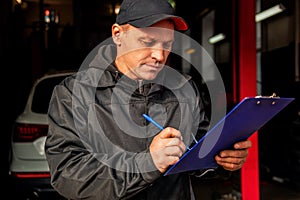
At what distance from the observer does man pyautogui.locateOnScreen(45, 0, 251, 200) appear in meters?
1.24

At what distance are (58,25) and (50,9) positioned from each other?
20.0 inches

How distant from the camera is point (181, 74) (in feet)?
5.15

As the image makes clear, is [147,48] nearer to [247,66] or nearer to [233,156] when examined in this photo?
[233,156]

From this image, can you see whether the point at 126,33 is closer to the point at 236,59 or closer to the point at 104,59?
the point at 104,59

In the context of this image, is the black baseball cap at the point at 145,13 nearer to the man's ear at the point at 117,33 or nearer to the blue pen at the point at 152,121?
the man's ear at the point at 117,33

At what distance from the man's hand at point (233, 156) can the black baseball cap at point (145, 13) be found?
17.5 inches

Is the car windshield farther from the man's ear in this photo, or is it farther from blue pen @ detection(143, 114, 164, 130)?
blue pen @ detection(143, 114, 164, 130)

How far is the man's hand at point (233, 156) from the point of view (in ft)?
4.43

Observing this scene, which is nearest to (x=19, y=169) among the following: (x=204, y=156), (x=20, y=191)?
(x=20, y=191)

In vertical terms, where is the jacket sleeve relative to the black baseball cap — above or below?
below

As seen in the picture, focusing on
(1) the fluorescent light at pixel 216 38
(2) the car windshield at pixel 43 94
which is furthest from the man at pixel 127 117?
Result: (1) the fluorescent light at pixel 216 38

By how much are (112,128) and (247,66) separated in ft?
9.08

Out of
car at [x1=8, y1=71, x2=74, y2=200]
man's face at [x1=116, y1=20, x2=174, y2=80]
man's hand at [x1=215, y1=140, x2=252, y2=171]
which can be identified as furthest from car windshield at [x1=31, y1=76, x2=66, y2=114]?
man's hand at [x1=215, y1=140, x2=252, y2=171]

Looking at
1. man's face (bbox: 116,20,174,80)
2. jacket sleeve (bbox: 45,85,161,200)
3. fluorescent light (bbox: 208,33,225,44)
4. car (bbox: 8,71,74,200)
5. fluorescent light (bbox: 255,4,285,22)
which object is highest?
fluorescent light (bbox: 208,33,225,44)
